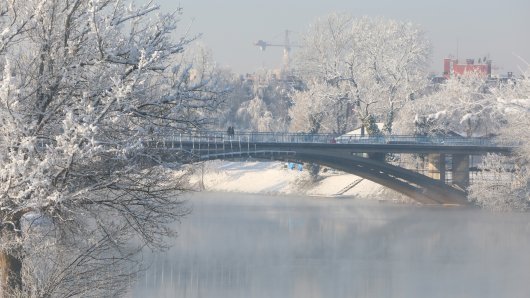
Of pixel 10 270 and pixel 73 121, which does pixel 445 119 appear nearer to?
pixel 10 270

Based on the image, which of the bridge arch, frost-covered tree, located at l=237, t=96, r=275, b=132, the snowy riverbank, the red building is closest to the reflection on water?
the bridge arch

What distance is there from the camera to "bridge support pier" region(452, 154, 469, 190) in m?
55.5

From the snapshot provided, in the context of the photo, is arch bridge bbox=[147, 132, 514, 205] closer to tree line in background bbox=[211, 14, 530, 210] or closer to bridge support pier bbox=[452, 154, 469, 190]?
bridge support pier bbox=[452, 154, 469, 190]

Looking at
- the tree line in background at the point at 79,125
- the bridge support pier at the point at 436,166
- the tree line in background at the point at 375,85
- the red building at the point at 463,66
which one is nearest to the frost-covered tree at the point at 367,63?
the tree line in background at the point at 375,85

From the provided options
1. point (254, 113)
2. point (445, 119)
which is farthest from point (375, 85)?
point (254, 113)

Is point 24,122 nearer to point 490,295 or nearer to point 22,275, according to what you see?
point 22,275

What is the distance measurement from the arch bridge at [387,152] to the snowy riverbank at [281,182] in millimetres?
4216

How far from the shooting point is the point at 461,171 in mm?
55625

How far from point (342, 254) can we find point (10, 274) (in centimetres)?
2487

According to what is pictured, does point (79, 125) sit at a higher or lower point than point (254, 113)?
lower

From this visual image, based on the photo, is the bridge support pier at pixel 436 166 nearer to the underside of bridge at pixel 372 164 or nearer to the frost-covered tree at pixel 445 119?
the underside of bridge at pixel 372 164

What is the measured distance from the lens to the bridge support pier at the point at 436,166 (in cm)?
5653

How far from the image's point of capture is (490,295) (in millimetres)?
28281

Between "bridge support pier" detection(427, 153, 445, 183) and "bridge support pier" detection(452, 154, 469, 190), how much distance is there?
725mm
